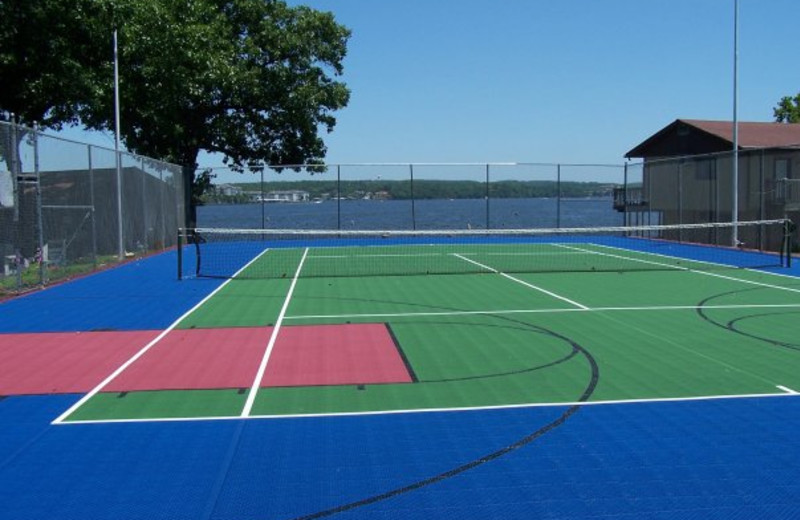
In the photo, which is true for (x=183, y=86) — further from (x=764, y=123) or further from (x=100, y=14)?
(x=764, y=123)

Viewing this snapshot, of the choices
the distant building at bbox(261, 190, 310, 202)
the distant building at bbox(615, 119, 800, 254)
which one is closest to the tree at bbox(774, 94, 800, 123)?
the distant building at bbox(615, 119, 800, 254)

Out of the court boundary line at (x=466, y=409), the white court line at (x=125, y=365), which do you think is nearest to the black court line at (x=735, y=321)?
the court boundary line at (x=466, y=409)

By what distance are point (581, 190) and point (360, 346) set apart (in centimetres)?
3519

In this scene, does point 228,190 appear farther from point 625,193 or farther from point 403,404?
point 403,404

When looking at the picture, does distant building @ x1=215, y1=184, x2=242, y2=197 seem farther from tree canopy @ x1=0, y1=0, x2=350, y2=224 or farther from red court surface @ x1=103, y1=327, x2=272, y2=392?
red court surface @ x1=103, y1=327, x2=272, y2=392

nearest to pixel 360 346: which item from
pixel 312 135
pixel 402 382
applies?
pixel 402 382

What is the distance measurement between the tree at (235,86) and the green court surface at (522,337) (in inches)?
604

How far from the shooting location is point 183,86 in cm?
3078

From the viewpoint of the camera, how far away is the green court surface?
7.57 m

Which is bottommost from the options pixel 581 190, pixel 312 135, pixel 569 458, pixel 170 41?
pixel 569 458

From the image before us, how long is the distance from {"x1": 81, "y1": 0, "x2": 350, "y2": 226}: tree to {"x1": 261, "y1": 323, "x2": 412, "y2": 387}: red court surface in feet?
69.3

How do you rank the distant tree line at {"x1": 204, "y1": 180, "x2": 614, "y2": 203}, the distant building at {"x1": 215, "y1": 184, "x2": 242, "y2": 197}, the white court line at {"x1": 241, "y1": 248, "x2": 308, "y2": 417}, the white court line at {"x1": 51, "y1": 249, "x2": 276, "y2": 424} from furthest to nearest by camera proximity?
1. the distant tree line at {"x1": 204, "y1": 180, "x2": 614, "y2": 203}
2. the distant building at {"x1": 215, "y1": 184, "x2": 242, "y2": 197}
3. the white court line at {"x1": 241, "y1": 248, "x2": 308, "y2": 417}
4. the white court line at {"x1": 51, "y1": 249, "x2": 276, "y2": 424}

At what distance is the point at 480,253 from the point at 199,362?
1778cm

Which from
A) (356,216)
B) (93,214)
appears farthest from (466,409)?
(356,216)
